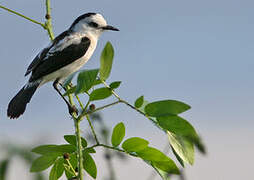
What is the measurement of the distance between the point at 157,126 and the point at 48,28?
4.03 feet

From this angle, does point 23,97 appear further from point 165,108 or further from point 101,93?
point 165,108

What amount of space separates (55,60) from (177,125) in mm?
3141

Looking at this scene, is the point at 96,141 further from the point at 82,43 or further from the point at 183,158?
the point at 82,43

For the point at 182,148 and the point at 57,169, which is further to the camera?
the point at 57,169

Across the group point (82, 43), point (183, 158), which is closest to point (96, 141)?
point (183, 158)

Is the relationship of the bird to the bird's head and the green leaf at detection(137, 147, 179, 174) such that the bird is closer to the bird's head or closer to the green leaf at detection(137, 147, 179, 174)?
the bird's head

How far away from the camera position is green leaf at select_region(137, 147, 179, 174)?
1924mm

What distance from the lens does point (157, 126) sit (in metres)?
1.92

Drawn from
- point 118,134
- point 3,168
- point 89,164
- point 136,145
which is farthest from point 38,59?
point 3,168

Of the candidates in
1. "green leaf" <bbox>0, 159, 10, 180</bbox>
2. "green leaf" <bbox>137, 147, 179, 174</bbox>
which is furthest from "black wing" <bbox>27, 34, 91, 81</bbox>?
"green leaf" <bbox>0, 159, 10, 180</bbox>

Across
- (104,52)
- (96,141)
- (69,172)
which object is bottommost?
(69,172)

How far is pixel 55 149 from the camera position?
2.20 metres

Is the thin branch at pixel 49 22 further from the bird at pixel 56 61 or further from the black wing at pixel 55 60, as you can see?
the black wing at pixel 55 60

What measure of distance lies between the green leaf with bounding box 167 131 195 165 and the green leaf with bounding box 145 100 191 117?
125 millimetres
